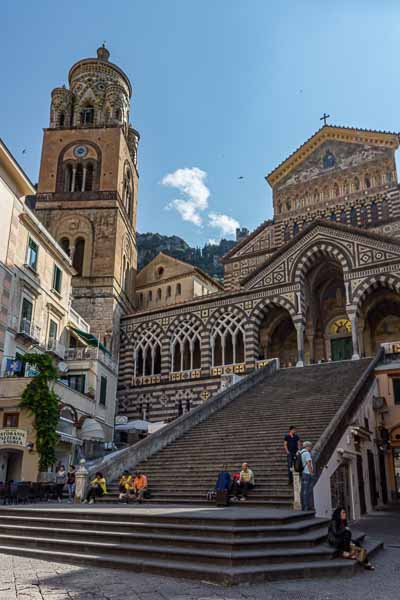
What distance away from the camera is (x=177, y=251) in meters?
93.9

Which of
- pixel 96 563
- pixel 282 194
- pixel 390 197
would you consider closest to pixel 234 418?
pixel 96 563

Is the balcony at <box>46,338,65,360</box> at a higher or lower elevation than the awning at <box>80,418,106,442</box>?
higher

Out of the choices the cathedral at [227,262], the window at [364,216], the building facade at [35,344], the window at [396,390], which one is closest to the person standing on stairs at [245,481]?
the building facade at [35,344]

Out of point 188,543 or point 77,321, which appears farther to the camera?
point 77,321

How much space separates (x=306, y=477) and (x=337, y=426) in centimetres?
375

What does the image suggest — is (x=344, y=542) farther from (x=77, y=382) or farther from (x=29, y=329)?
(x=77, y=382)

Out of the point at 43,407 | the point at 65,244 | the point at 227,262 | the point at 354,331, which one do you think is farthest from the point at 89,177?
the point at 43,407

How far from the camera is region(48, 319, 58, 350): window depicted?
88.2 feet

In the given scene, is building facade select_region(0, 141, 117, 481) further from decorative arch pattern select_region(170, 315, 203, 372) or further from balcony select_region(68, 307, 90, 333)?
decorative arch pattern select_region(170, 315, 203, 372)

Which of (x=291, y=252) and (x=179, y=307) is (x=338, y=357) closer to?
(x=291, y=252)

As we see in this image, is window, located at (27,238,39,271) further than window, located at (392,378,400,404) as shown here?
Yes

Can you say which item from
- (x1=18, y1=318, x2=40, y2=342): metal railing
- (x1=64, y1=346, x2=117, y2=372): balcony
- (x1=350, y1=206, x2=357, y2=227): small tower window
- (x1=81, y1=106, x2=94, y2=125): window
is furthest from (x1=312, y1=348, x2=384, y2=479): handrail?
(x1=81, y1=106, x2=94, y2=125): window

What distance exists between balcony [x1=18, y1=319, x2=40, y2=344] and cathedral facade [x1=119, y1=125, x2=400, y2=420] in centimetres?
1020

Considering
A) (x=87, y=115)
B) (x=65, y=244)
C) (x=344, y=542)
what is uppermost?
(x=87, y=115)
